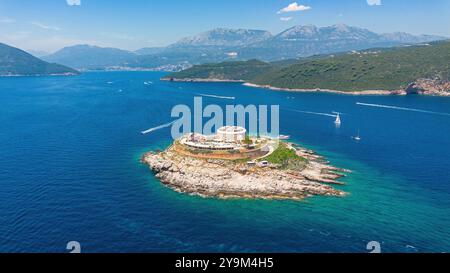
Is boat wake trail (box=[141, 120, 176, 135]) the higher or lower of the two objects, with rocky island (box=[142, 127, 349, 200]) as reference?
higher

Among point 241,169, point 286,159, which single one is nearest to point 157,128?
point 241,169

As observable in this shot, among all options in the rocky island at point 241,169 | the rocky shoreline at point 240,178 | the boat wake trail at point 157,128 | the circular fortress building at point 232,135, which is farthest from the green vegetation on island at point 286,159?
the boat wake trail at point 157,128

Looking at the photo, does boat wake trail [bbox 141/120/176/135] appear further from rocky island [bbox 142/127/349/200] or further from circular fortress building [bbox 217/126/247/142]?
circular fortress building [bbox 217/126/247/142]

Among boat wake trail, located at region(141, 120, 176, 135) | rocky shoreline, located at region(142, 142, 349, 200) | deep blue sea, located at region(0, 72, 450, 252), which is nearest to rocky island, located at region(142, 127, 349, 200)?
rocky shoreline, located at region(142, 142, 349, 200)

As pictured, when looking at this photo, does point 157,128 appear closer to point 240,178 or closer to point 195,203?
point 240,178

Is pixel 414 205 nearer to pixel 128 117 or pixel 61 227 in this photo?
pixel 61 227

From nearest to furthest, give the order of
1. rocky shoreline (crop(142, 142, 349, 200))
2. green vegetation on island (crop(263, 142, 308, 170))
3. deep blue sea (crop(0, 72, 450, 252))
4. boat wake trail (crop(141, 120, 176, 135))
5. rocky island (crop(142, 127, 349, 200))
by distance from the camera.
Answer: deep blue sea (crop(0, 72, 450, 252)) → rocky shoreline (crop(142, 142, 349, 200)) → rocky island (crop(142, 127, 349, 200)) → green vegetation on island (crop(263, 142, 308, 170)) → boat wake trail (crop(141, 120, 176, 135))

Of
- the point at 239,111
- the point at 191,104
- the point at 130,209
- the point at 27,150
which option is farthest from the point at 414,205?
the point at 191,104
